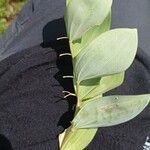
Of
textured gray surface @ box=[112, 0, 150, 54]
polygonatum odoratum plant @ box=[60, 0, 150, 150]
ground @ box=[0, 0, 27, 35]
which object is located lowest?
ground @ box=[0, 0, 27, 35]

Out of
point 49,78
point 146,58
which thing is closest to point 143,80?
point 146,58

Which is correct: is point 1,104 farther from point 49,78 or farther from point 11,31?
point 11,31

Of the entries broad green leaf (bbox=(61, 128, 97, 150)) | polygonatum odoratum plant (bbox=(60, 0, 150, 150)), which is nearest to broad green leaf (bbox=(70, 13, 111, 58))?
polygonatum odoratum plant (bbox=(60, 0, 150, 150))

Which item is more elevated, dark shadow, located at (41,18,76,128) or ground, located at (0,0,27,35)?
dark shadow, located at (41,18,76,128)

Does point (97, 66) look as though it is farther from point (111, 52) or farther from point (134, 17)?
point (134, 17)

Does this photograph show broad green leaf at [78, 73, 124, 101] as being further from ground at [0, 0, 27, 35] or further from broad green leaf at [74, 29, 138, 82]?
ground at [0, 0, 27, 35]

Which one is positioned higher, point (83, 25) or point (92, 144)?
point (83, 25)
